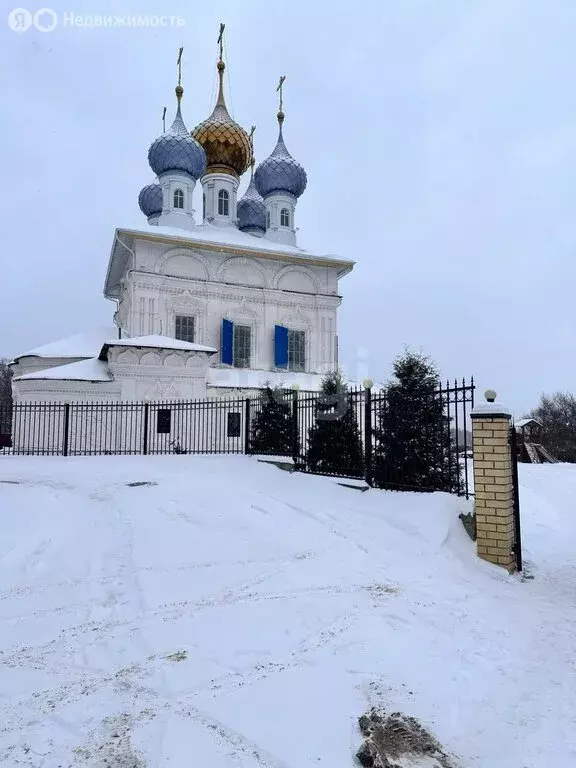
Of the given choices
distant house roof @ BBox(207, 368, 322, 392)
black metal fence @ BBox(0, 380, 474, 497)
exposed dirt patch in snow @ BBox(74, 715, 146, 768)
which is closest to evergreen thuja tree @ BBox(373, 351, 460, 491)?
black metal fence @ BBox(0, 380, 474, 497)

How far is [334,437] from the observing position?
970cm

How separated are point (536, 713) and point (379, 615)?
1.33m

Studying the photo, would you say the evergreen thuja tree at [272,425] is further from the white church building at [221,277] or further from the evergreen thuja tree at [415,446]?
the white church building at [221,277]

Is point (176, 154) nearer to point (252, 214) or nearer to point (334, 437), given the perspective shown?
point (252, 214)

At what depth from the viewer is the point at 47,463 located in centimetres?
1104

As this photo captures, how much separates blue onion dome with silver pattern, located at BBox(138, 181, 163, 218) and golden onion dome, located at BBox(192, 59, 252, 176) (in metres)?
2.65

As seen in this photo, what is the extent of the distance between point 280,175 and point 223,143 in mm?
3136

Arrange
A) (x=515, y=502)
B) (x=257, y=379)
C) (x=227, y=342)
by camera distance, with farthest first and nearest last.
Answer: (x=227, y=342) → (x=257, y=379) → (x=515, y=502)

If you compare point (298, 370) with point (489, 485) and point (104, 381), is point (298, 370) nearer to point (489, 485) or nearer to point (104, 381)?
point (104, 381)

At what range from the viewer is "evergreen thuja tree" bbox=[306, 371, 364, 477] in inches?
377

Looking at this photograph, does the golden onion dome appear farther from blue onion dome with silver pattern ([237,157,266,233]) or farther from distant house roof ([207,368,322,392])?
distant house roof ([207,368,322,392])

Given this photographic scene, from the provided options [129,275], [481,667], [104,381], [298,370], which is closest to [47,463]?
[104,381]

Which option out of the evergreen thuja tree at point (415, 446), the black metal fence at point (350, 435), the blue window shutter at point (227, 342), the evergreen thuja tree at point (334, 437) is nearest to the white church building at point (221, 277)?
the blue window shutter at point (227, 342)

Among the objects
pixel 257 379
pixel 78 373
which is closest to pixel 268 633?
pixel 78 373
